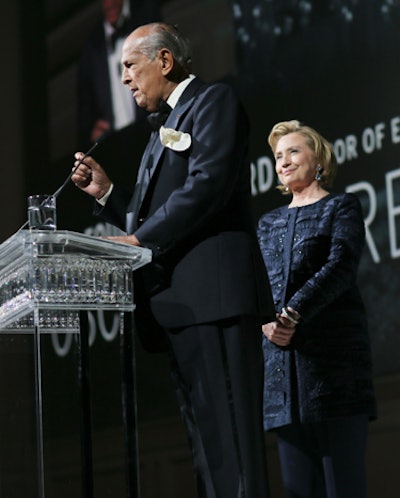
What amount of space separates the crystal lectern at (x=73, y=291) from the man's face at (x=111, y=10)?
9.80ft

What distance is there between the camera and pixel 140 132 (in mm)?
5020

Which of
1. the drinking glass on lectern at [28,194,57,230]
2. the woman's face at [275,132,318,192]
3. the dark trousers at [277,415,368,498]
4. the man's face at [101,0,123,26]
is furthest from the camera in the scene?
the man's face at [101,0,123,26]

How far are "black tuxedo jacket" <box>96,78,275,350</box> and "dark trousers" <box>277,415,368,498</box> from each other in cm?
68

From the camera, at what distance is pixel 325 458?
3.08 metres

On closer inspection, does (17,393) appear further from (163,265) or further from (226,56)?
(226,56)

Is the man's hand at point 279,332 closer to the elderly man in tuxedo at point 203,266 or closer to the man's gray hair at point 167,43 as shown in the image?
the elderly man in tuxedo at point 203,266

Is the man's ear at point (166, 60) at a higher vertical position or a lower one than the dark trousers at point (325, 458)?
higher

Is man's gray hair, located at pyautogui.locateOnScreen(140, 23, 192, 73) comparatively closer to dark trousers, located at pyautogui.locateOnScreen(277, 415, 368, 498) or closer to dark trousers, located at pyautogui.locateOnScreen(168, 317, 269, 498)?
dark trousers, located at pyautogui.locateOnScreen(168, 317, 269, 498)

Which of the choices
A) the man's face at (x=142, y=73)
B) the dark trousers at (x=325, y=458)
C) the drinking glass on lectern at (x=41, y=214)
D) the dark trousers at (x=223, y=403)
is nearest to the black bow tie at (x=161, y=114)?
the man's face at (x=142, y=73)

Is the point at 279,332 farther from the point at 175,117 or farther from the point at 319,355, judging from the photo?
the point at 175,117

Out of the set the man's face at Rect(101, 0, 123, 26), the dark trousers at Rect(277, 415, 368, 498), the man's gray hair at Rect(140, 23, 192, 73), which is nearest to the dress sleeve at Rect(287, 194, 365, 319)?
the dark trousers at Rect(277, 415, 368, 498)

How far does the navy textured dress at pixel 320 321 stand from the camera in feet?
10.2

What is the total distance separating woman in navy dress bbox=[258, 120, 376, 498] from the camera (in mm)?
3096

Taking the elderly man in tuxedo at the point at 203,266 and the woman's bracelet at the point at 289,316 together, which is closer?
the elderly man in tuxedo at the point at 203,266
